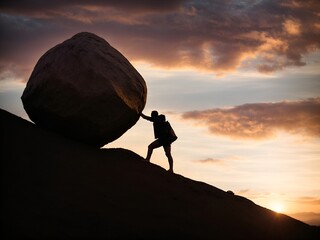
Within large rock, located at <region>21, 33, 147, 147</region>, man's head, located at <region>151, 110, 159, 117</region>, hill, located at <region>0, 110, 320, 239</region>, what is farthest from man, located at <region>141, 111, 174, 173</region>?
large rock, located at <region>21, 33, 147, 147</region>

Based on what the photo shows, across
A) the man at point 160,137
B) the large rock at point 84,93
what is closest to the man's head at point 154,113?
the man at point 160,137

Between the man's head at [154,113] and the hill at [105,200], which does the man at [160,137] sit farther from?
the hill at [105,200]

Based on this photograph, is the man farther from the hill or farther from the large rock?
the large rock

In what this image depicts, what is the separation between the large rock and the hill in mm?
389

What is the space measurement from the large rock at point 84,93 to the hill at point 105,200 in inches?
15.3

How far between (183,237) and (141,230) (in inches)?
32.4

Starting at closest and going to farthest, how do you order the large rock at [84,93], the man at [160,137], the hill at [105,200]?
the hill at [105,200]
the large rock at [84,93]
the man at [160,137]

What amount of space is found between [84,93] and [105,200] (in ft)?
9.61

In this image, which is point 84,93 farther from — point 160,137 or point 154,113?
point 160,137

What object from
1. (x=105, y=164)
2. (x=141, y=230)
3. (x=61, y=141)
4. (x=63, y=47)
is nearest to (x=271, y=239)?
(x=141, y=230)

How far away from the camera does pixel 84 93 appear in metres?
11.5

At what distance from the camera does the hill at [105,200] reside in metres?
8.80

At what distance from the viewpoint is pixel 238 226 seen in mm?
10648

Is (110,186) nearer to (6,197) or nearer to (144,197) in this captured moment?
(144,197)
